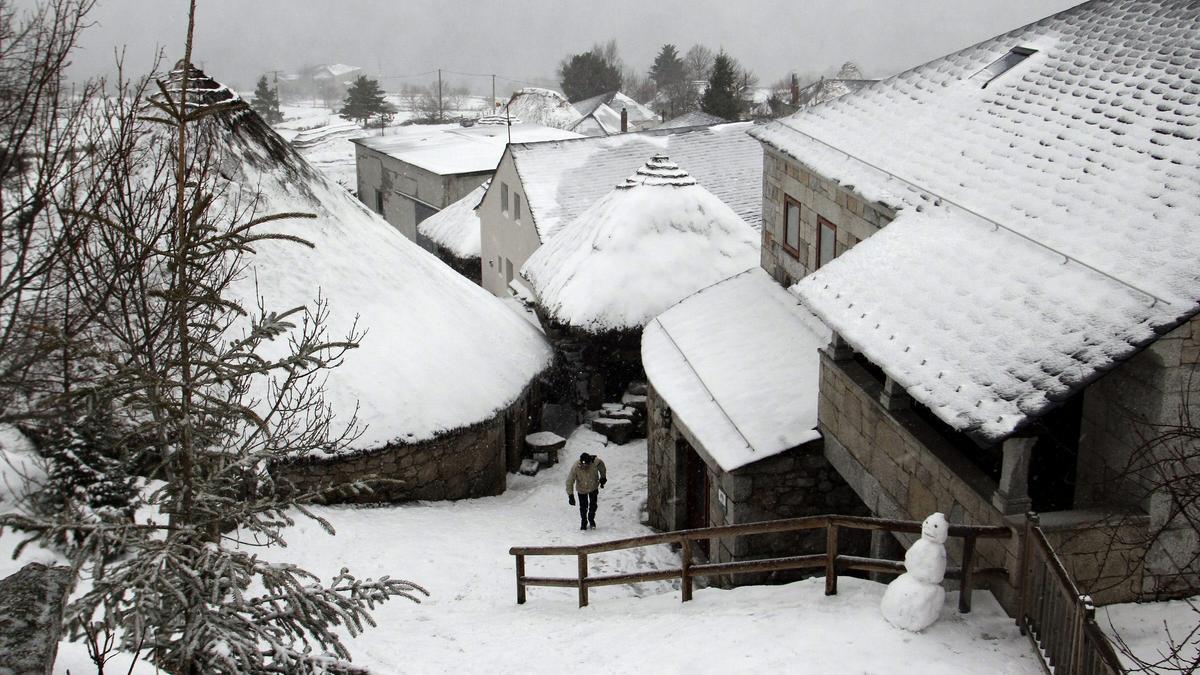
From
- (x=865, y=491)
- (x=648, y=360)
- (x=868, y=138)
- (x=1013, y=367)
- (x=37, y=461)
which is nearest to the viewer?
(x=1013, y=367)

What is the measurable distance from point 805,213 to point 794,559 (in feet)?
25.7

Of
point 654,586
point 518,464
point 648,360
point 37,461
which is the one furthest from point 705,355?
point 37,461

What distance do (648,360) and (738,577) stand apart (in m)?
4.69

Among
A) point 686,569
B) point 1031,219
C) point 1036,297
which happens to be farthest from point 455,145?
point 1036,297

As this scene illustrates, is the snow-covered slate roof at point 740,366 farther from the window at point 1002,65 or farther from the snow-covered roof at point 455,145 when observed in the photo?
the snow-covered roof at point 455,145

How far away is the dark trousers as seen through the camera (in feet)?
52.2

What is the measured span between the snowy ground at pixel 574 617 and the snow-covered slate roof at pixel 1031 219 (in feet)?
5.64

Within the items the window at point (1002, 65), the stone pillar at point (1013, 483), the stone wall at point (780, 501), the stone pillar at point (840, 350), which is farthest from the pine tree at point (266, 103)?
the stone pillar at point (1013, 483)

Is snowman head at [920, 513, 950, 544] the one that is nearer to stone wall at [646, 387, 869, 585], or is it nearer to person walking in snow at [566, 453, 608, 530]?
stone wall at [646, 387, 869, 585]

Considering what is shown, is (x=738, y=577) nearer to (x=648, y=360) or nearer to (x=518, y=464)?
(x=648, y=360)

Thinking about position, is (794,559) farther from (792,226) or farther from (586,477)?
(792,226)

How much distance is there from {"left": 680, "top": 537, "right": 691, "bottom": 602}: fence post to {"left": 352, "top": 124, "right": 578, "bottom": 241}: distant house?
1243 inches

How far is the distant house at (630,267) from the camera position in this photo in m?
22.8

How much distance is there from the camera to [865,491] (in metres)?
11.5
